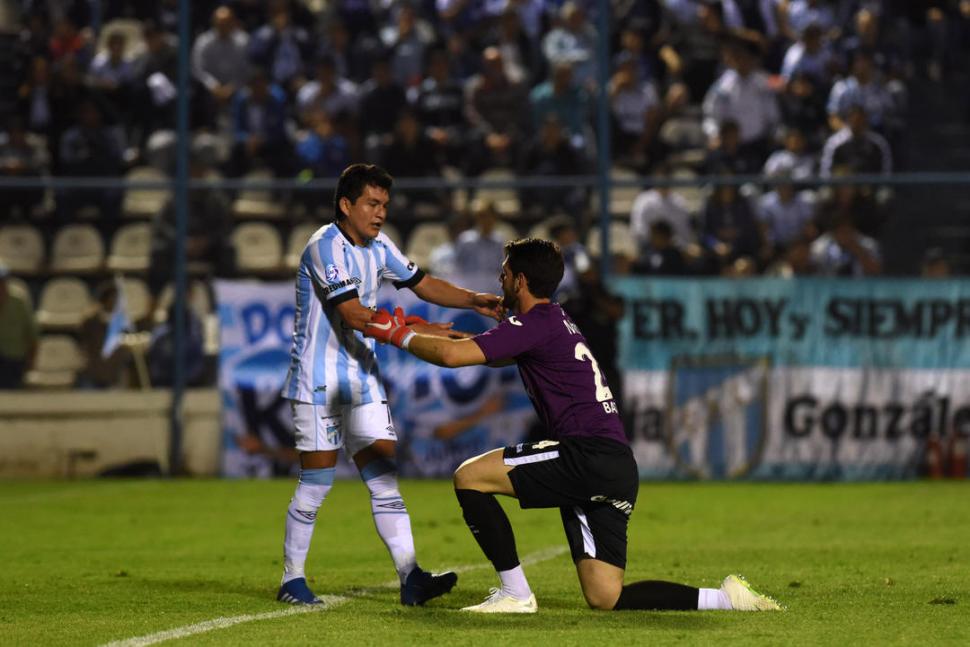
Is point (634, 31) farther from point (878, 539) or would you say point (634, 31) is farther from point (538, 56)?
point (878, 539)

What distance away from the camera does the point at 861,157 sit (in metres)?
17.9

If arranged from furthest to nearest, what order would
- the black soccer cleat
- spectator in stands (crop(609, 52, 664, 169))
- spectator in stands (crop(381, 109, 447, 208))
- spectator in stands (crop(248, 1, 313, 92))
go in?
spectator in stands (crop(248, 1, 313, 92)) → spectator in stands (crop(609, 52, 664, 169)) → spectator in stands (crop(381, 109, 447, 208)) → the black soccer cleat

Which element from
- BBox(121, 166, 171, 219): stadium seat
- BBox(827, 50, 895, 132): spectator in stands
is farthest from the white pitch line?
BBox(827, 50, 895, 132): spectator in stands

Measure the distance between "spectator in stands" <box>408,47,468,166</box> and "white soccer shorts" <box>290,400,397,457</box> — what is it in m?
10.6

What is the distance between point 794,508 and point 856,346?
3.20 meters

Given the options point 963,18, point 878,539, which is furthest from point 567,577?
point 963,18

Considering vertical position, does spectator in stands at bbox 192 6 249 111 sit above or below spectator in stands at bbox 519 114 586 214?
above

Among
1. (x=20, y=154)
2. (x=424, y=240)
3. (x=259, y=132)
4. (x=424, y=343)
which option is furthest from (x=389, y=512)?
(x=20, y=154)

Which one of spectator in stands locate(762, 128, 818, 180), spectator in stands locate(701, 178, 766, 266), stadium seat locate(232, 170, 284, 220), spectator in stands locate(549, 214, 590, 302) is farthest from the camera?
stadium seat locate(232, 170, 284, 220)

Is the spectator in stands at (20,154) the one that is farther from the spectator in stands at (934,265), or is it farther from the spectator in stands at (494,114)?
the spectator in stands at (934,265)

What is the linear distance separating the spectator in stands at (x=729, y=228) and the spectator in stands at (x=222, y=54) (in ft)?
19.7

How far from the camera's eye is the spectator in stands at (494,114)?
18359 mm

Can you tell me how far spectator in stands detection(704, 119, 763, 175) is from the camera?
17.8 m

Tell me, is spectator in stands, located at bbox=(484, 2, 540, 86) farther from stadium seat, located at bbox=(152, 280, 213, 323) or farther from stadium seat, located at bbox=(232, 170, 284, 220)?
stadium seat, located at bbox=(152, 280, 213, 323)
